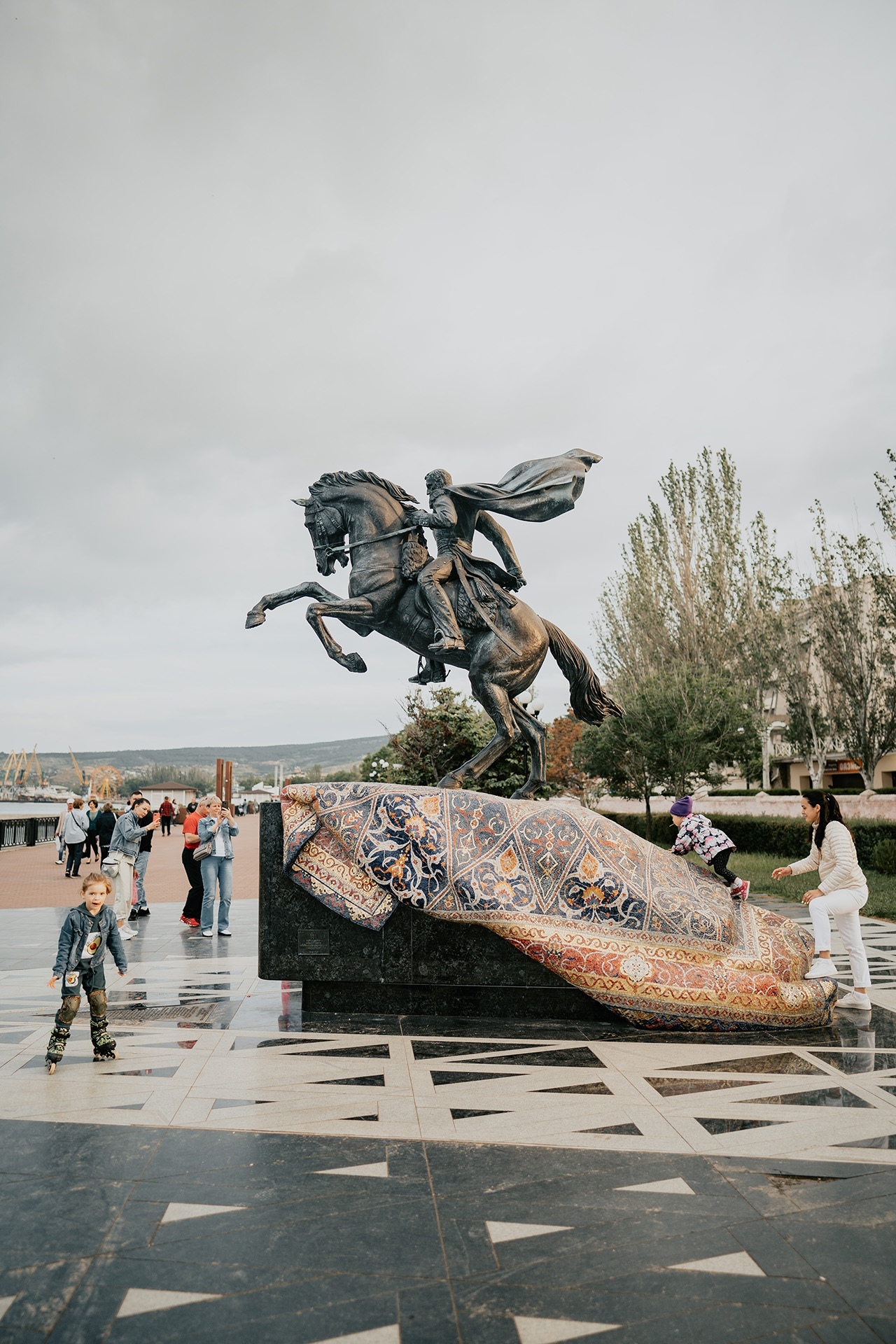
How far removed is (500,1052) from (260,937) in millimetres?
1736

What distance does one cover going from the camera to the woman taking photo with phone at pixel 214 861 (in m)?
10.2

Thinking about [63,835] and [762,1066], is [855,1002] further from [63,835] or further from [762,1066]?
[63,835]

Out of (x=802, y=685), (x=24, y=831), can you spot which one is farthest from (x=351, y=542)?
(x=802, y=685)

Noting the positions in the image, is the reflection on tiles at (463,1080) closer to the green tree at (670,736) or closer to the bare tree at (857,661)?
the green tree at (670,736)

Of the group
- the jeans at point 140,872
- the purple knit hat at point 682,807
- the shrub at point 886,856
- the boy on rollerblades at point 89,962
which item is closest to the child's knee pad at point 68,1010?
the boy on rollerblades at point 89,962

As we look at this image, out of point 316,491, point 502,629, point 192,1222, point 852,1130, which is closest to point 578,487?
point 502,629

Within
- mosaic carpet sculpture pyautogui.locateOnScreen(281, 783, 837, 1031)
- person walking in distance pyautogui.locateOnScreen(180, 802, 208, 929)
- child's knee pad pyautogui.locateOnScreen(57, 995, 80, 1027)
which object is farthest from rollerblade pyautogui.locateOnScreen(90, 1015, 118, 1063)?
person walking in distance pyautogui.locateOnScreen(180, 802, 208, 929)

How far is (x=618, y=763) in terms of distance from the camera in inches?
1027

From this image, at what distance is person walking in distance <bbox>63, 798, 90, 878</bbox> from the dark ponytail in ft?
46.2

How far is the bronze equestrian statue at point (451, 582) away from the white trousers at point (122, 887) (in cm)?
400

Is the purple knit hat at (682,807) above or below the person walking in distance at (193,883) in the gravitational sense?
above

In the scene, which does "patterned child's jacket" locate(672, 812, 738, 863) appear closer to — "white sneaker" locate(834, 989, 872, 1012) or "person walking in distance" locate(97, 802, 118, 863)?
"white sneaker" locate(834, 989, 872, 1012)

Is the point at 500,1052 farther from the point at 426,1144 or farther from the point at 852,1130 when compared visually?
the point at 852,1130

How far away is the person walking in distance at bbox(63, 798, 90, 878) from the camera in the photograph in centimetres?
1714
